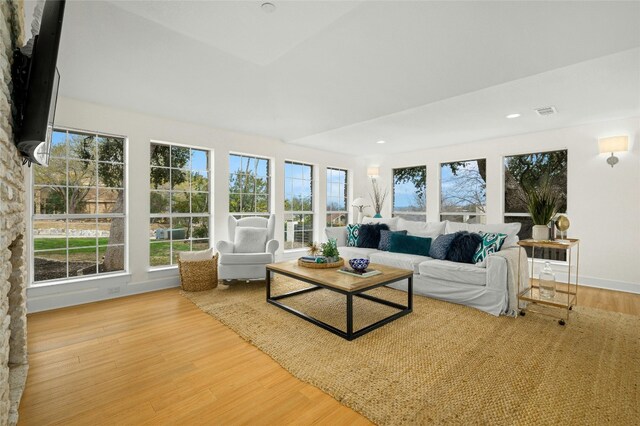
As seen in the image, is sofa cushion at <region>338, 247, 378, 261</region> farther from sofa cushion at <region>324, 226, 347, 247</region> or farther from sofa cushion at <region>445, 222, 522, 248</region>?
sofa cushion at <region>445, 222, 522, 248</region>

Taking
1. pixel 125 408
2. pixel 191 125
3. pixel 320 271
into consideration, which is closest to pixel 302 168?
pixel 191 125

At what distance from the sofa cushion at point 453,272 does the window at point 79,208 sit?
402cm

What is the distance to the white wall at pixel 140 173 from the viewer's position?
3553 millimetres

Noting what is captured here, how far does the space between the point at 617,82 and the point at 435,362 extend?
3196mm

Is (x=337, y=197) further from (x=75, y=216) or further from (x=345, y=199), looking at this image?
(x=75, y=216)

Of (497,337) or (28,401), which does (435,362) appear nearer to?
(497,337)

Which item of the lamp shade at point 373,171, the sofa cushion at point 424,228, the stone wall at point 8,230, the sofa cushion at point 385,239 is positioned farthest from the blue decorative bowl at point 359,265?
the lamp shade at point 373,171

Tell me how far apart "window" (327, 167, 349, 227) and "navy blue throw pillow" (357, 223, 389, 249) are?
191 centimetres

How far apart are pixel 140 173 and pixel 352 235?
3.28 m

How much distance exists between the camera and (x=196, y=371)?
2170 millimetres

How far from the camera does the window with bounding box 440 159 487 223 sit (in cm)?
552

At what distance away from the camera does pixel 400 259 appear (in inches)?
159

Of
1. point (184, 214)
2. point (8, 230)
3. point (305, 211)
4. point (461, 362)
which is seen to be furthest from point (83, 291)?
point (461, 362)

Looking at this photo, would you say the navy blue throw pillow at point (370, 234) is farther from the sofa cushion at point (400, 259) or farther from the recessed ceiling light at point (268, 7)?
the recessed ceiling light at point (268, 7)
